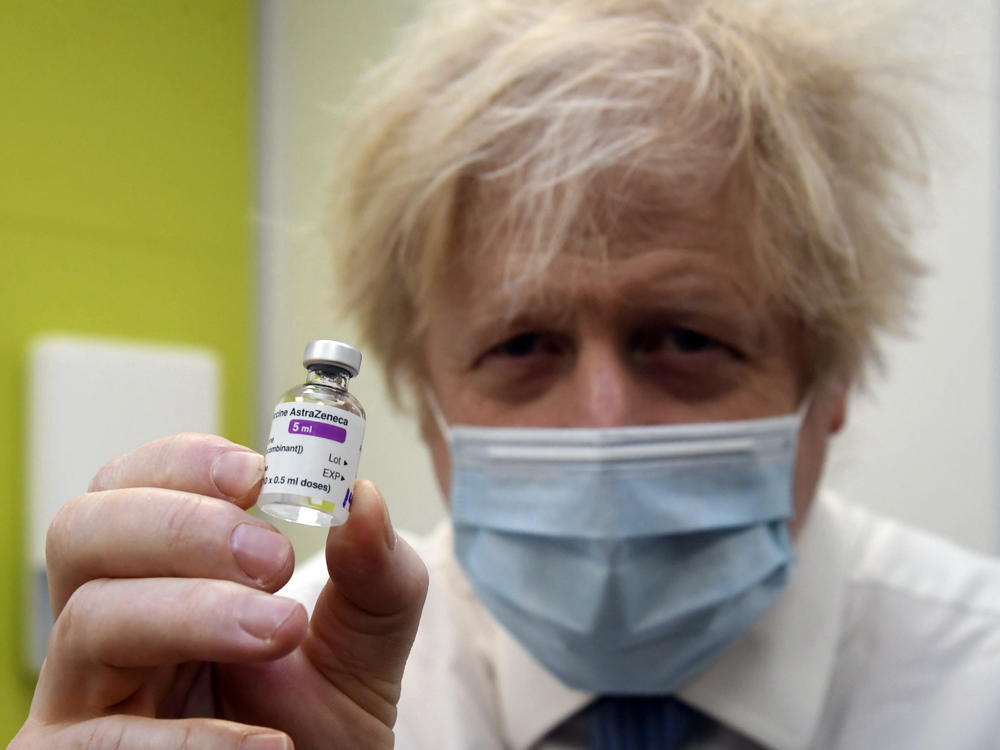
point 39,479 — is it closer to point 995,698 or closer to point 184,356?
point 184,356

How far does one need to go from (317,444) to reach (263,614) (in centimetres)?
10

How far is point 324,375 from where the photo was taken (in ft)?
1.73

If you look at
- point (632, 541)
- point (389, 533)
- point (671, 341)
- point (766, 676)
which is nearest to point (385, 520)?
point (389, 533)

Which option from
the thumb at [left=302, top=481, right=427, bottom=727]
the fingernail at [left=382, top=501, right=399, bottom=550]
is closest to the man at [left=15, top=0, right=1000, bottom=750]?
the thumb at [left=302, top=481, right=427, bottom=727]

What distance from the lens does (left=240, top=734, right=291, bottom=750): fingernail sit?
20.9 inches

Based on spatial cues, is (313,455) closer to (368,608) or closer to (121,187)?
(368,608)

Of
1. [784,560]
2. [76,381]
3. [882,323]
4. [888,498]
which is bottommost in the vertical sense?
[888,498]

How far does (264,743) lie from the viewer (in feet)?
1.75

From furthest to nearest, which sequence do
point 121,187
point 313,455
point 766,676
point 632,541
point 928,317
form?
point 121,187 → point 928,317 → point 766,676 → point 632,541 → point 313,455

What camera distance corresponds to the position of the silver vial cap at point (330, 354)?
518mm

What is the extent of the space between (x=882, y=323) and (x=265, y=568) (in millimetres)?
868

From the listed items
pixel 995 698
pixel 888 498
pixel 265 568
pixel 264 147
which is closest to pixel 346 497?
pixel 265 568

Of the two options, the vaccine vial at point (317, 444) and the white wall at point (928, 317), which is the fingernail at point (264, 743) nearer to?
the vaccine vial at point (317, 444)

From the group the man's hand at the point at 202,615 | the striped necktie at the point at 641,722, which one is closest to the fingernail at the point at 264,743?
the man's hand at the point at 202,615
